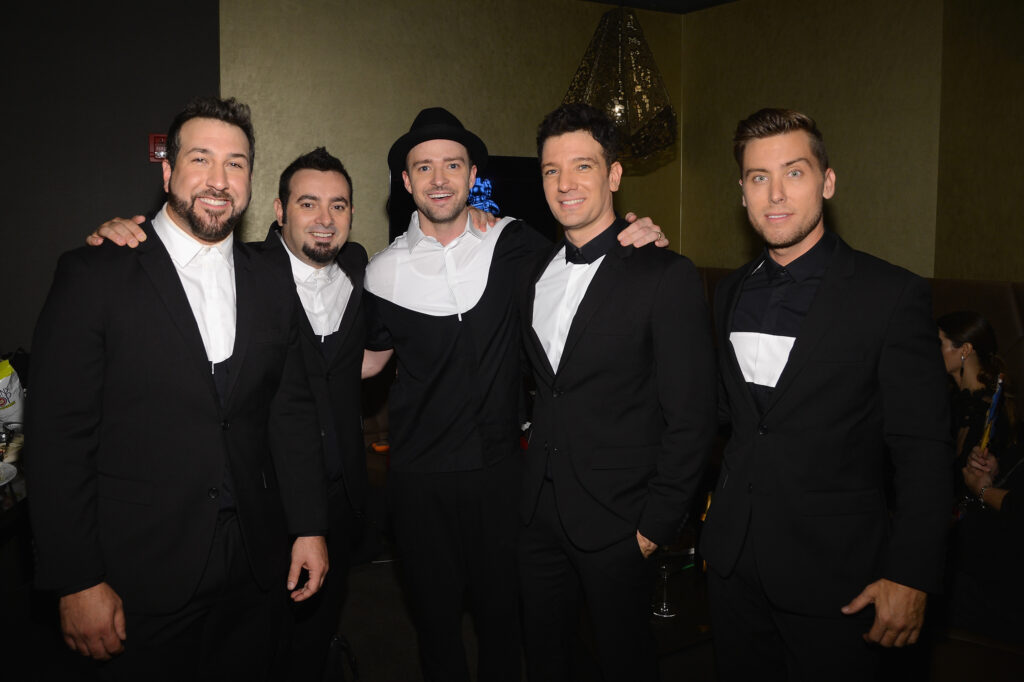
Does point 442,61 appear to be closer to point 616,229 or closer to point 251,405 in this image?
point 616,229

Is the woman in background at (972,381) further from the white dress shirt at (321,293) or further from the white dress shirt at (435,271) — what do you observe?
the white dress shirt at (321,293)

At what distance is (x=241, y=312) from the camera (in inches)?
72.3

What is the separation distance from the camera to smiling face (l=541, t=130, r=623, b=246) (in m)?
2.05

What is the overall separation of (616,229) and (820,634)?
1.18 m

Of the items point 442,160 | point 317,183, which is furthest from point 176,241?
point 442,160

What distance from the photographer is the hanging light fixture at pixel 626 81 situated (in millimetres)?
3879

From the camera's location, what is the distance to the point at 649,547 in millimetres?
1901

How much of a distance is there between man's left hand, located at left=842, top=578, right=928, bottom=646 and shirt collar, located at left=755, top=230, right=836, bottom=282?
0.74 m

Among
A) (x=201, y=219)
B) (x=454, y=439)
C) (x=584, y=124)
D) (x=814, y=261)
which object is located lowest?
(x=454, y=439)

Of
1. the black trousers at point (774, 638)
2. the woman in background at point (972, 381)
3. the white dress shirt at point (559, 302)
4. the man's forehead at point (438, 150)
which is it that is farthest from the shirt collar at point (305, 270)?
the woman in background at point (972, 381)

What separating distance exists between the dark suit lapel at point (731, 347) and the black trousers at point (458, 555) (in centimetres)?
79

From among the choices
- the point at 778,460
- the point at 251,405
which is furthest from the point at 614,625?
the point at 251,405

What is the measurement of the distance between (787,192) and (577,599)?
4.31 feet

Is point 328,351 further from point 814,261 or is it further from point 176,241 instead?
point 814,261
